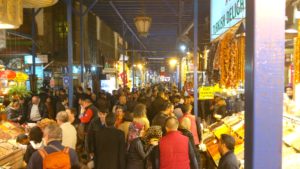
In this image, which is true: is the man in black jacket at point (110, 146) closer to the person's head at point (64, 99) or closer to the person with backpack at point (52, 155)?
the person with backpack at point (52, 155)

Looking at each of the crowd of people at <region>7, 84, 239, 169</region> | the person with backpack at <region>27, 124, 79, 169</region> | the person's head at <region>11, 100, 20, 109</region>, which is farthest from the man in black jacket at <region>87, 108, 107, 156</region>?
the person's head at <region>11, 100, 20, 109</region>

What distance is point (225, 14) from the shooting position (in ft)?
14.7

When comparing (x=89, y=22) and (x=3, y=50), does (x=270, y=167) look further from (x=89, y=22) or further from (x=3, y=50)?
(x=89, y=22)

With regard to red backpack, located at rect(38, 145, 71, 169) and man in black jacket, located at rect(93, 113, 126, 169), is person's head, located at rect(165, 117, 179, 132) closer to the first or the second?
man in black jacket, located at rect(93, 113, 126, 169)

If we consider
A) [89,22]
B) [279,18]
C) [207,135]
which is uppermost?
[89,22]

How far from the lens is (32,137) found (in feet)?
18.5

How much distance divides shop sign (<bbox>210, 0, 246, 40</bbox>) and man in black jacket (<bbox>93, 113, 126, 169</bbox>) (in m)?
2.16

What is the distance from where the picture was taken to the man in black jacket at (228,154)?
16.3 feet

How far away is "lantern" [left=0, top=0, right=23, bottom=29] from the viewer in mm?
5121

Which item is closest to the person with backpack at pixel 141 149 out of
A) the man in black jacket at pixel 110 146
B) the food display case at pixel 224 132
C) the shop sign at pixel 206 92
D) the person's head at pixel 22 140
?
the man in black jacket at pixel 110 146

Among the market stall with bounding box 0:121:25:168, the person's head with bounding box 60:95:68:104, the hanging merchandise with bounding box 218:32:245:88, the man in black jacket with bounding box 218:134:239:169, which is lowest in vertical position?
the market stall with bounding box 0:121:25:168

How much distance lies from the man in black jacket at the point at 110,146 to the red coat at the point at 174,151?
958 millimetres

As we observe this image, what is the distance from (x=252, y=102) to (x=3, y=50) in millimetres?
15943

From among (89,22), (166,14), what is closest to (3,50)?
(89,22)
